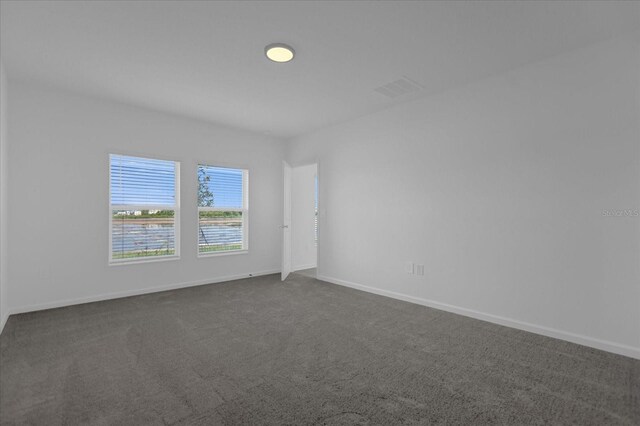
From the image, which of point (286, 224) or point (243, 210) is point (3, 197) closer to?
point (243, 210)

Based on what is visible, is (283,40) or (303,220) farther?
(303,220)

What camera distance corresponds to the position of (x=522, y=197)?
3.15 m

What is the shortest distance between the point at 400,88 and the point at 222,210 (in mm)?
3481

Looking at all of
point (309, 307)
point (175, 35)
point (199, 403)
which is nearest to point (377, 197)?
point (309, 307)

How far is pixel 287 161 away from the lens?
243 inches

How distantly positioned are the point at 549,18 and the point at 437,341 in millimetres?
2786

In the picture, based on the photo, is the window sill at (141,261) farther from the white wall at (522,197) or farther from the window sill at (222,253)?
the white wall at (522,197)

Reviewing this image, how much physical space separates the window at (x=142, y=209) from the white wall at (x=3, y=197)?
1.03 m

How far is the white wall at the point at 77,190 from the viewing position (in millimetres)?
3654

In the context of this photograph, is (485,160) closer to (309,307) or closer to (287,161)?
(309,307)

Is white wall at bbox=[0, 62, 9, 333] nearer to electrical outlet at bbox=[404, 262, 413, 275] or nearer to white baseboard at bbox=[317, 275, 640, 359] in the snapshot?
white baseboard at bbox=[317, 275, 640, 359]

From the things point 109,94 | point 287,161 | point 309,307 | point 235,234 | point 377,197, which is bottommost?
point 309,307

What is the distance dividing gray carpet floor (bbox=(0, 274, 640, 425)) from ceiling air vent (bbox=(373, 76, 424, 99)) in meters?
2.64

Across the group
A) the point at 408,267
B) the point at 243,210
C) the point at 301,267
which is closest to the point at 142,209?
the point at 243,210
